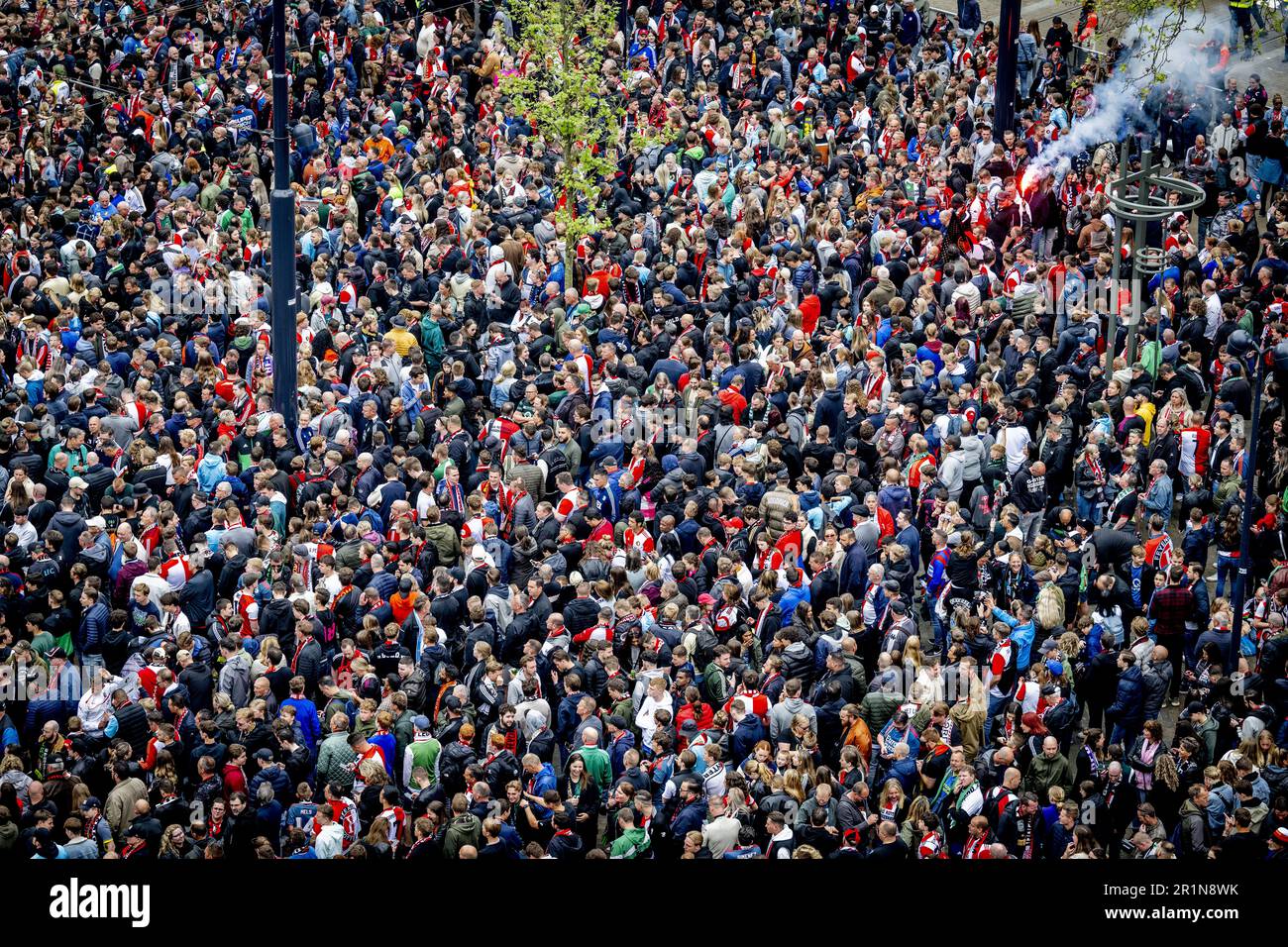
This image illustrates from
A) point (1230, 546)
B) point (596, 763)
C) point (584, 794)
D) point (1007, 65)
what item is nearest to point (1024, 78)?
point (1007, 65)

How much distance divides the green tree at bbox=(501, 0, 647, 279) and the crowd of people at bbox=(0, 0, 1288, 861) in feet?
0.73

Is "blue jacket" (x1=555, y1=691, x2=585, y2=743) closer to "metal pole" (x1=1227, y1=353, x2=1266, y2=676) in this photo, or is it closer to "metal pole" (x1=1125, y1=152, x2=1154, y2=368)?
"metal pole" (x1=1227, y1=353, x2=1266, y2=676)

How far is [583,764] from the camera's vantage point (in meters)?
14.3

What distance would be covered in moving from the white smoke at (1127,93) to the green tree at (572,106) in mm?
5642

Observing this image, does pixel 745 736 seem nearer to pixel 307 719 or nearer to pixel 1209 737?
pixel 307 719

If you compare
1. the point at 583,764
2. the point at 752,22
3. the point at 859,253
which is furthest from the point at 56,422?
the point at 752,22

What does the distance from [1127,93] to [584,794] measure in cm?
1654

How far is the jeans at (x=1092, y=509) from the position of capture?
18.1 metres

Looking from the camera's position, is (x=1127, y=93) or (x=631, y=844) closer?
(x=631, y=844)

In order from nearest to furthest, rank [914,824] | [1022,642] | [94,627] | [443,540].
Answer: [914,824], [1022,642], [94,627], [443,540]

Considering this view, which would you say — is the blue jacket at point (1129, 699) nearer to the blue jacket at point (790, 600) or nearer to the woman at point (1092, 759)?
the woman at point (1092, 759)

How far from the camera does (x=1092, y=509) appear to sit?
714 inches

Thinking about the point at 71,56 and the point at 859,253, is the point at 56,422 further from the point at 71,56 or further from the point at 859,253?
the point at 71,56
